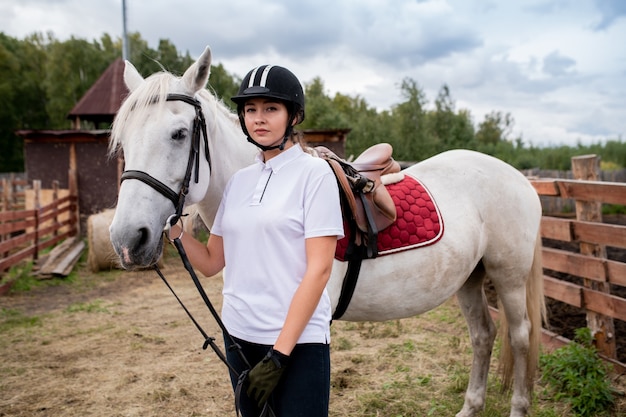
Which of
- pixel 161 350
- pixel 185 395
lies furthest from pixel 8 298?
pixel 185 395

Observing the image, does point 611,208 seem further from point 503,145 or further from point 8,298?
point 8,298

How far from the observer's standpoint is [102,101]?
15578 mm

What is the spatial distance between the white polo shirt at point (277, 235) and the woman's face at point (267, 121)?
0.21 feet

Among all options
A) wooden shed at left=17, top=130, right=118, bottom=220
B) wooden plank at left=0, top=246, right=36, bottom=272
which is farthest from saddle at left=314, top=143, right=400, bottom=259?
wooden shed at left=17, top=130, right=118, bottom=220

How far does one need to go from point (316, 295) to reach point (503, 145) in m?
27.5

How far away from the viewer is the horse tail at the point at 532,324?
2965 millimetres

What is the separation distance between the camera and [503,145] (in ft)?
85.8

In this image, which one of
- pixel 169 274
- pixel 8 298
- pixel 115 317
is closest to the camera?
pixel 115 317

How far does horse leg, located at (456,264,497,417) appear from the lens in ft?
10.0

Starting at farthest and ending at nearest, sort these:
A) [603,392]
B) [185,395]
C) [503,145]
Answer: [503,145]
[185,395]
[603,392]

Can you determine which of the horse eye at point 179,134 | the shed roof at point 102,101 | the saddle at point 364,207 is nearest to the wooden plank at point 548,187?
the saddle at point 364,207

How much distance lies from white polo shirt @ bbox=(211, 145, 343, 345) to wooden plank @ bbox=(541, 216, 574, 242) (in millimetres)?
3192

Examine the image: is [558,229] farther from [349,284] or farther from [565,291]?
[349,284]

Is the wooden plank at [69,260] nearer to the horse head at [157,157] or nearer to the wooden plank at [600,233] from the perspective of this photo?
the horse head at [157,157]
